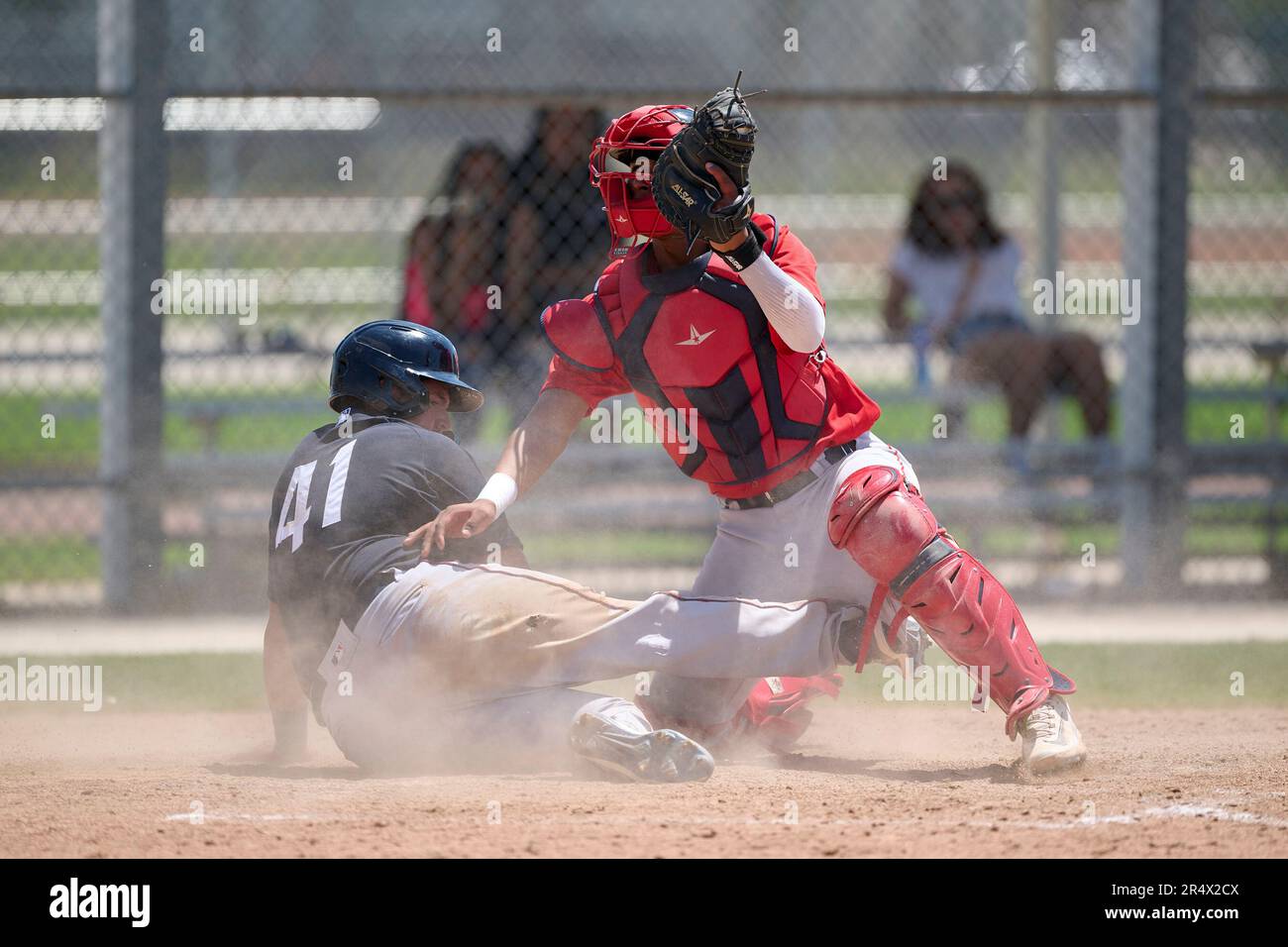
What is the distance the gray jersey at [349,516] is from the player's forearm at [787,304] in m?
0.88

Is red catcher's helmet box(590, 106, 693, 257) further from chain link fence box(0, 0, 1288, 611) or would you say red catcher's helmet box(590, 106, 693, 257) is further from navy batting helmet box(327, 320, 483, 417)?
chain link fence box(0, 0, 1288, 611)

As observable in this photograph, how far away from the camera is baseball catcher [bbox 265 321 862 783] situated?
3.75m

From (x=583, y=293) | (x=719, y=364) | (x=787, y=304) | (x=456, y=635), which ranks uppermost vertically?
(x=583, y=293)

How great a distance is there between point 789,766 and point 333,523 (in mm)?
1374

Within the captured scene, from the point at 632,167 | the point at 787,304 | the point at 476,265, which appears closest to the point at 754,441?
the point at 787,304

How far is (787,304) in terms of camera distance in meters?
3.79

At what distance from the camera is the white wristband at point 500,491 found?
3861 millimetres

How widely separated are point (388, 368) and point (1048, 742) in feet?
6.40

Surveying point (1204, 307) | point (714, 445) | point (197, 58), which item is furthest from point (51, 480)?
point (1204, 307)

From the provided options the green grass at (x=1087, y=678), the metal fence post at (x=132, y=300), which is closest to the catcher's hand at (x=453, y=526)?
the green grass at (x=1087, y=678)

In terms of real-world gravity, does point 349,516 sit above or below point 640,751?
above

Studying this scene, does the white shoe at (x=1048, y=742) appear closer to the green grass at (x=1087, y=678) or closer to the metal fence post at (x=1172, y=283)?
the green grass at (x=1087, y=678)

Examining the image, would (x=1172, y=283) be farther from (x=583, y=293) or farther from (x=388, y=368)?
(x=388, y=368)

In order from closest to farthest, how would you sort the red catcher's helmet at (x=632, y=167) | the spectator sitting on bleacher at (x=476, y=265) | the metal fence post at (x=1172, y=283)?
1. the red catcher's helmet at (x=632, y=167)
2. the metal fence post at (x=1172, y=283)
3. the spectator sitting on bleacher at (x=476, y=265)
